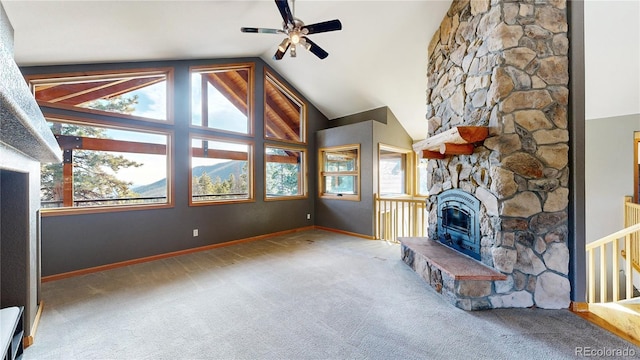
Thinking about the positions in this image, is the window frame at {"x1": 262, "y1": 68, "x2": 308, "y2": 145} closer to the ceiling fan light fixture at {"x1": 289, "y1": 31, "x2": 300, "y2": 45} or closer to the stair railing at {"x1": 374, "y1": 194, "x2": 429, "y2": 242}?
the ceiling fan light fixture at {"x1": 289, "y1": 31, "x2": 300, "y2": 45}

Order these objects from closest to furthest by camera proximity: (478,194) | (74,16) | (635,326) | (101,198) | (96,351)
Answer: (96,351) < (635,326) < (74,16) < (478,194) < (101,198)

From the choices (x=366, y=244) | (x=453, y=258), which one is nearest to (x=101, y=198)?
(x=366, y=244)

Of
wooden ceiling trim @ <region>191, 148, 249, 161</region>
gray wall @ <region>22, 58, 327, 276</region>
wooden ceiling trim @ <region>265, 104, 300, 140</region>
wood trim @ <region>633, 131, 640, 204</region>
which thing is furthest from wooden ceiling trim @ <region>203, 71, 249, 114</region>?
wood trim @ <region>633, 131, 640, 204</region>

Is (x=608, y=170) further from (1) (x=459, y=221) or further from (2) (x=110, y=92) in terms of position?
(2) (x=110, y=92)

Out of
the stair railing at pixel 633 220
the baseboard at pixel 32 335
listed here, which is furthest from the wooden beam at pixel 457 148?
the baseboard at pixel 32 335

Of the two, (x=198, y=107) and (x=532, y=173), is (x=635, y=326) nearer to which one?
(x=532, y=173)

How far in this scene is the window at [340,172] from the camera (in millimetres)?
5617

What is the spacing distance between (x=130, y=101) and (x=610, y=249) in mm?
9075

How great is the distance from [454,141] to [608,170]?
4.83 m

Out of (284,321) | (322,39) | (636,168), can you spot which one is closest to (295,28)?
(322,39)

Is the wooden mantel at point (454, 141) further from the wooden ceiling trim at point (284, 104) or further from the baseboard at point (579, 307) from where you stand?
the wooden ceiling trim at point (284, 104)

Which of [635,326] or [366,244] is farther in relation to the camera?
[366,244]

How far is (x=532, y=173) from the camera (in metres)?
2.33

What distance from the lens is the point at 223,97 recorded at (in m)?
4.99
